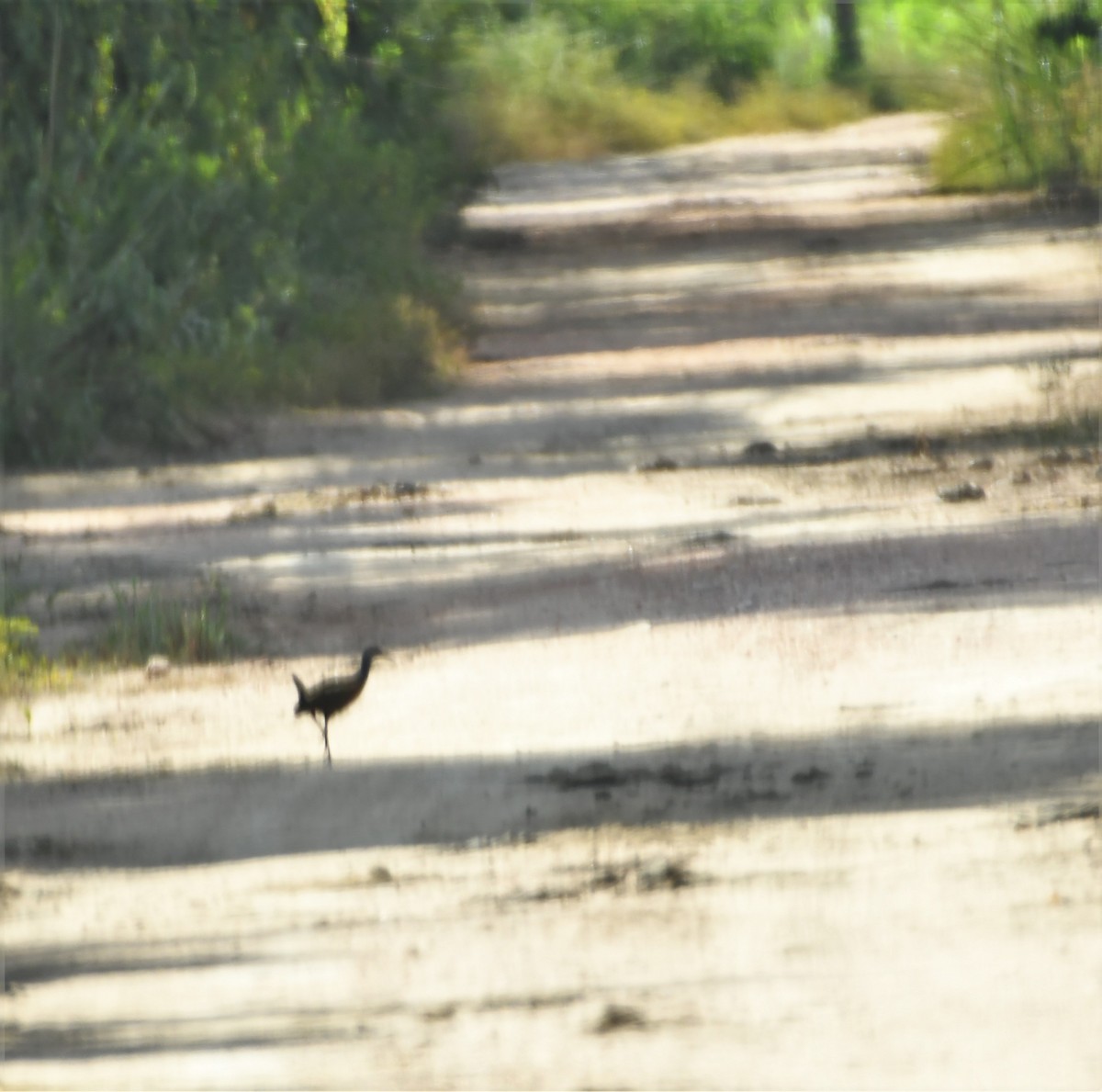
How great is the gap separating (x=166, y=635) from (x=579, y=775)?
2.36 metres

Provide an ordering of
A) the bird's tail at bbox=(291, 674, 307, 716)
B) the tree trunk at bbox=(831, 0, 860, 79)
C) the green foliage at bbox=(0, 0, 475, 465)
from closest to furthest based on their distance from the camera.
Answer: the bird's tail at bbox=(291, 674, 307, 716) < the green foliage at bbox=(0, 0, 475, 465) < the tree trunk at bbox=(831, 0, 860, 79)

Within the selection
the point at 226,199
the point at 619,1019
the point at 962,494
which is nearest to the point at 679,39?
the point at 226,199

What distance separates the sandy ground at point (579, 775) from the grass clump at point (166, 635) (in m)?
0.12

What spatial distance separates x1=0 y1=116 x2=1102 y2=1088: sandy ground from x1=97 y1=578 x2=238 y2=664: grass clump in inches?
4.7

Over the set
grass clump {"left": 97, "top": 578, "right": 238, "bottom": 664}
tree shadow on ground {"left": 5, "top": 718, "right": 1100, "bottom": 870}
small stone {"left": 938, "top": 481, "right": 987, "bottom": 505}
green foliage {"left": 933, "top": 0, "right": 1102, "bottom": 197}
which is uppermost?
tree shadow on ground {"left": 5, "top": 718, "right": 1100, "bottom": 870}

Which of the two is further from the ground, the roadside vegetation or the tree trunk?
the roadside vegetation

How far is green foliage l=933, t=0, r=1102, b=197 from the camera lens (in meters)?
26.1

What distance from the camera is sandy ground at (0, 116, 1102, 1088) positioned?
4.73 meters

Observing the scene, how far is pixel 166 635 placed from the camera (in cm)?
855

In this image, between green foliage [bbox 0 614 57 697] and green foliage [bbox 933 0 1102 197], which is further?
green foliage [bbox 933 0 1102 197]

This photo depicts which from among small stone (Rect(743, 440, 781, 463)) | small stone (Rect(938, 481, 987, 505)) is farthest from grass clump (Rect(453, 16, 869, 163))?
small stone (Rect(938, 481, 987, 505))

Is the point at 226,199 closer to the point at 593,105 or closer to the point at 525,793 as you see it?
the point at 525,793

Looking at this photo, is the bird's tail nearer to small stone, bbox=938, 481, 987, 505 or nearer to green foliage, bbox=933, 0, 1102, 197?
small stone, bbox=938, 481, 987, 505

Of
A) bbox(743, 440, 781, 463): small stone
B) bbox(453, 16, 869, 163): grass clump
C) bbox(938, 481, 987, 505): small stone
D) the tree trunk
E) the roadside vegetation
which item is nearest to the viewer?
bbox(938, 481, 987, 505): small stone
